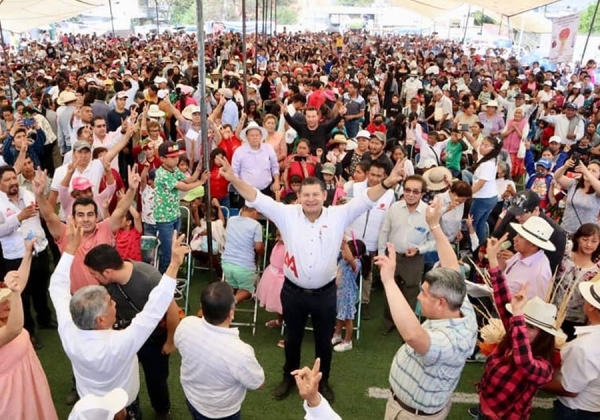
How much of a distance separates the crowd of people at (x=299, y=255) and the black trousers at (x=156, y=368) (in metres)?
0.01

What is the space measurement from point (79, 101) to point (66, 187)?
410cm

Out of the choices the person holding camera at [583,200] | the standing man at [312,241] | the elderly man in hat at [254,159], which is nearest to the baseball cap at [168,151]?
the elderly man in hat at [254,159]

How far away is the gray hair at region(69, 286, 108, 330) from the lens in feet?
8.55

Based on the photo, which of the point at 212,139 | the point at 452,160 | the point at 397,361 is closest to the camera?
the point at 397,361

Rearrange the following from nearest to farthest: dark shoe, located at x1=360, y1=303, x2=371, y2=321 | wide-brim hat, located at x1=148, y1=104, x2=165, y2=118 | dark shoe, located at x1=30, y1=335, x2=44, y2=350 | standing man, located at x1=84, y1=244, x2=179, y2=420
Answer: standing man, located at x1=84, y1=244, x2=179, y2=420 → dark shoe, located at x1=30, y1=335, x2=44, y2=350 → dark shoe, located at x1=360, y1=303, x2=371, y2=321 → wide-brim hat, located at x1=148, y1=104, x2=165, y2=118

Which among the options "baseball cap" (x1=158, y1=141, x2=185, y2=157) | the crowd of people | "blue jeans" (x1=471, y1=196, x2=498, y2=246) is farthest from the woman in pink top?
"blue jeans" (x1=471, y1=196, x2=498, y2=246)

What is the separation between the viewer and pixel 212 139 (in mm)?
6973

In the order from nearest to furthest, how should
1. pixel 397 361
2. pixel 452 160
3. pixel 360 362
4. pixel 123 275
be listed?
pixel 397 361
pixel 123 275
pixel 360 362
pixel 452 160

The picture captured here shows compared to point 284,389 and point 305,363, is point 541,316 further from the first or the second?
point 305,363

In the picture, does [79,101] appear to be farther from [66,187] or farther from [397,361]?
[397,361]

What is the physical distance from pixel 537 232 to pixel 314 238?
1.62m

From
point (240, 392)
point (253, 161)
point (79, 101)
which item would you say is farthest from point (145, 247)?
point (79, 101)

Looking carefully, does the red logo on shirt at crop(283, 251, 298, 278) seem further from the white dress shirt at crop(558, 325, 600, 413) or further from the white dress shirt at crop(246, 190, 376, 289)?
the white dress shirt at crop(558, 325, 600, 413)

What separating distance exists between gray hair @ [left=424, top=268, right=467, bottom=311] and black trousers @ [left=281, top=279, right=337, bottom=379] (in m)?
1.32
